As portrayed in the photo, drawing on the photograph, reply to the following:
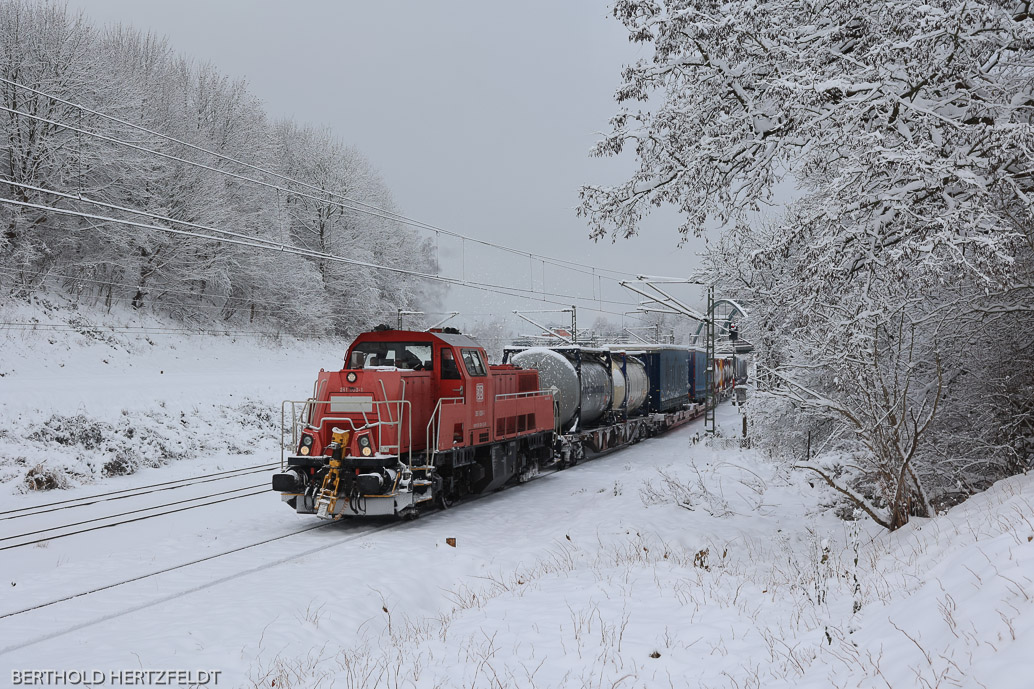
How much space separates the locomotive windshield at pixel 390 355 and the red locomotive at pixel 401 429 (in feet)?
0.06

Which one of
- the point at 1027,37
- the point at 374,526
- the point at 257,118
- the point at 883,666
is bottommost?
the point at 374,526

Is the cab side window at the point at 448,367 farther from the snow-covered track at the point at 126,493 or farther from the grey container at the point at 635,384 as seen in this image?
the grey container at the point at 635,384

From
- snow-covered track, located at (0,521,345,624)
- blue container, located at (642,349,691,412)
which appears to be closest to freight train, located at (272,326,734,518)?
snow-covered track, located at (0,521,345,624)

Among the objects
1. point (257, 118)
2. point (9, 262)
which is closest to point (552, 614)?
point (9, 262)

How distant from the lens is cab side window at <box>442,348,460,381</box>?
44.2ft

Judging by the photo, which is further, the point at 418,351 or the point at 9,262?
the point at 9,262

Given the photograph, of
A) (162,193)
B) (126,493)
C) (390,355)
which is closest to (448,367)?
(390,355)

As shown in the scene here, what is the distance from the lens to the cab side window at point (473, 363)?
1369 cm

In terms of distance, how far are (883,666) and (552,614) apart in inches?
119

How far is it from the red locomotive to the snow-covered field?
674mm

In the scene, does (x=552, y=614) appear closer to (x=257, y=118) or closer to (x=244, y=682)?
(x=244, y=682)

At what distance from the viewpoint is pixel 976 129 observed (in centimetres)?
687

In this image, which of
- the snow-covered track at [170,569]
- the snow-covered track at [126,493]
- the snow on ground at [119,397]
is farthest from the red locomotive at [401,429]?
the snow on ground at [119,397]

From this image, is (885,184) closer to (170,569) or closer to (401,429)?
(401,429)
